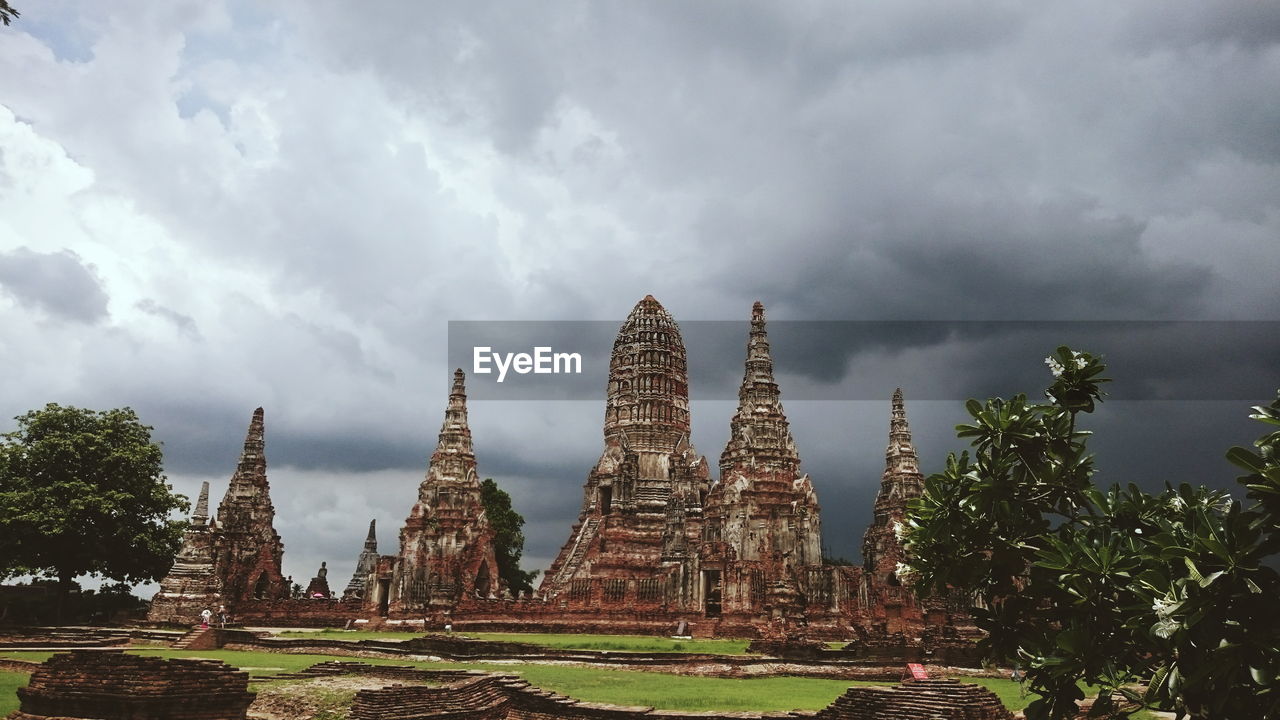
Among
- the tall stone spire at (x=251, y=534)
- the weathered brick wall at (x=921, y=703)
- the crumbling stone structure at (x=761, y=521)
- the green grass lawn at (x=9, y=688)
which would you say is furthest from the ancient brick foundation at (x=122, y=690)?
the tall stone spire at (x=251, y=534)

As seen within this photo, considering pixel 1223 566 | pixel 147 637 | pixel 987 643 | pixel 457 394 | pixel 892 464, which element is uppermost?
pixel 457 394

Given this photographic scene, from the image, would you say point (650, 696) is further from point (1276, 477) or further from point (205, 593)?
point (205, 593)

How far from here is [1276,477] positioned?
520cm

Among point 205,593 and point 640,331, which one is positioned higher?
point 640,331

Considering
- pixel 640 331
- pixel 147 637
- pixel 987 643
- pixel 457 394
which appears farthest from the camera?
pixel 640 331

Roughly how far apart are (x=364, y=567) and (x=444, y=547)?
15.6 metres

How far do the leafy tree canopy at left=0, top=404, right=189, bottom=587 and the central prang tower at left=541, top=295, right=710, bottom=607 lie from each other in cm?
2080

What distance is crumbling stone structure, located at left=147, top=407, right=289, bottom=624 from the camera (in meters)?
42.5

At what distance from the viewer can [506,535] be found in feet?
213

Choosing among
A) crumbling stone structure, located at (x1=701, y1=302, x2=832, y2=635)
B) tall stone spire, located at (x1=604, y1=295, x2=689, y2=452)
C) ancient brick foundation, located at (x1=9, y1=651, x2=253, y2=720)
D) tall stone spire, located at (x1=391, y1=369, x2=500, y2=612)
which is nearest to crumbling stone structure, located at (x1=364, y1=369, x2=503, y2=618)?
tall stone spire, located at (x1=391, y1=369, x2=500, y2=612)

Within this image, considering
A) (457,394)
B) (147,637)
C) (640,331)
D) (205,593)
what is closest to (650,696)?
(147,637)

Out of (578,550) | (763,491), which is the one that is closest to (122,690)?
(763,491)

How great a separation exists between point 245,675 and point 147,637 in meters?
26.1

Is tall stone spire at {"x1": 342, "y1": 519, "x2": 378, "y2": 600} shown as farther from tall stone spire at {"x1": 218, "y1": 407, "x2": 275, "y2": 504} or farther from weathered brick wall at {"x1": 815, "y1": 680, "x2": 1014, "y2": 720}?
weathered brick wall at {"x1": 815, "y1": 680, "x2": 1014, "y2": 720}
